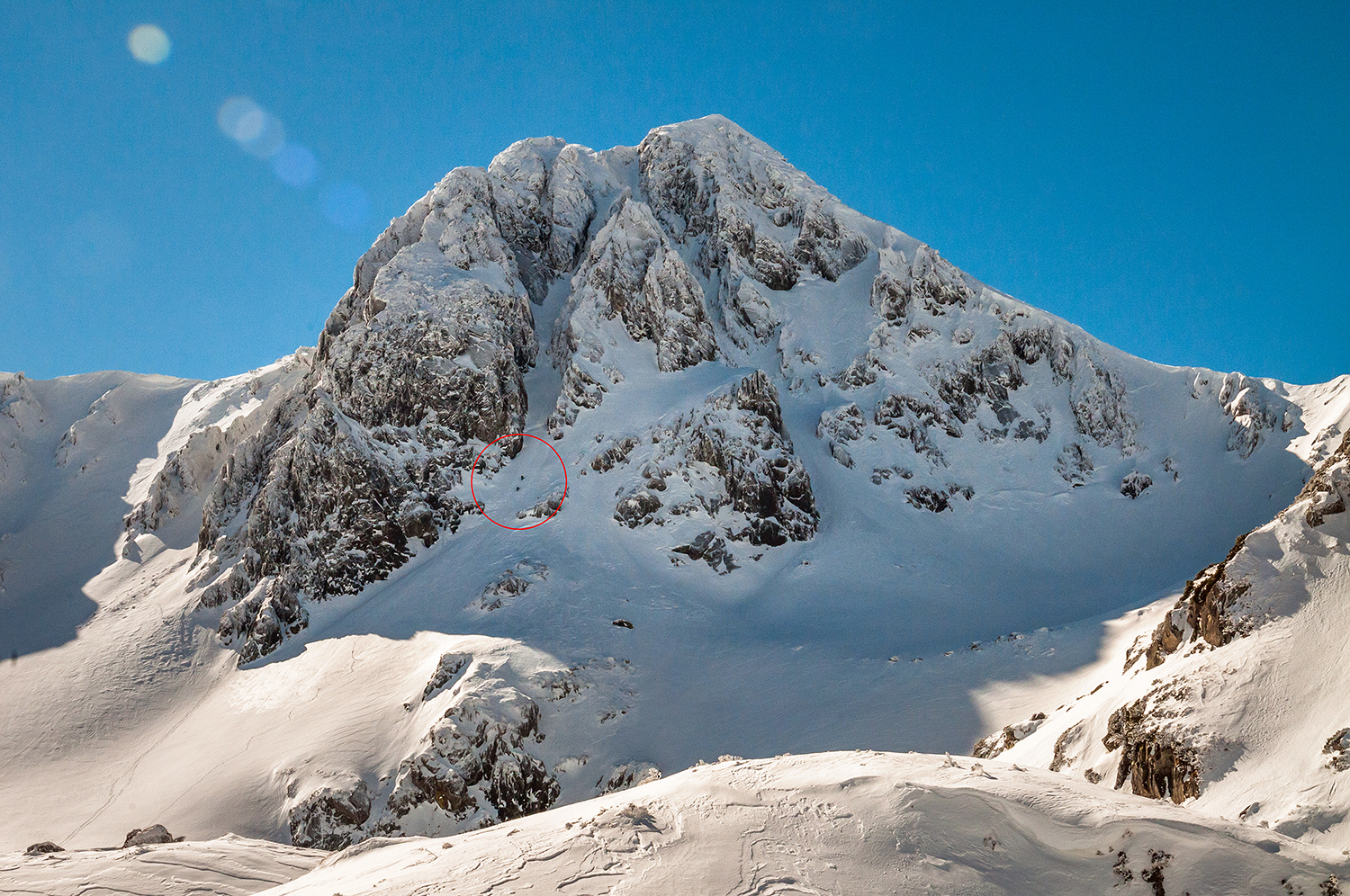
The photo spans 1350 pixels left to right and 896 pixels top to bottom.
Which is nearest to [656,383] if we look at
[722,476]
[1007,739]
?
[722,476]

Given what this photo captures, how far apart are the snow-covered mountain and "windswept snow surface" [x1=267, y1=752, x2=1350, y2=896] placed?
5410 mm

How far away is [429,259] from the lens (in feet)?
181

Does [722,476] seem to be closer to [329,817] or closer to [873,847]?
[329,817]

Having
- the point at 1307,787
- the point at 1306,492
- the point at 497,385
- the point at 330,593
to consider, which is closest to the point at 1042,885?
the point at 1307,787

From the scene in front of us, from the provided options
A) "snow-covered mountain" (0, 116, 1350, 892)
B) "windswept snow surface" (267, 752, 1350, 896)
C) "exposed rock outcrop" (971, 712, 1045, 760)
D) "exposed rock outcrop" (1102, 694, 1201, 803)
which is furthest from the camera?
"snow-covered mountain" (0, 116, 1350, 892)

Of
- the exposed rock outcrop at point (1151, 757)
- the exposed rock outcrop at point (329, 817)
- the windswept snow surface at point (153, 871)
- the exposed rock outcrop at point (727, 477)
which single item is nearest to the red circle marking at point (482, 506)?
the exposed rock outcrop at point (727, 477)

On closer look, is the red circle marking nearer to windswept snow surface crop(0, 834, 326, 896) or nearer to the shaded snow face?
the shaded snow face

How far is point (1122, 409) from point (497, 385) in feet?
148

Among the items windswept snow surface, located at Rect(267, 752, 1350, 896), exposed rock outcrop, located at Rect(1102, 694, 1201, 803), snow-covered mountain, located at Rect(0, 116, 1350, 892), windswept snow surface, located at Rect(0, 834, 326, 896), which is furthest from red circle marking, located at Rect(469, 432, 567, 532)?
exposed rock outcrop, located at Rect(1102, 694, 1201, 803)

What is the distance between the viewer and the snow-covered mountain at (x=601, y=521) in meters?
29.4

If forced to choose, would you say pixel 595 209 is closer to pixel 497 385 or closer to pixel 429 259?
pixel 429 259

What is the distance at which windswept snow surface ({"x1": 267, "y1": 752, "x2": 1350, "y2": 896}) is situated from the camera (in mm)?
8141

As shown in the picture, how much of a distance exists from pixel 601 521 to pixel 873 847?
117ft

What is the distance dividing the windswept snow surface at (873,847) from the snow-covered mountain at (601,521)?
5410mm
